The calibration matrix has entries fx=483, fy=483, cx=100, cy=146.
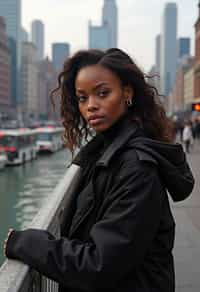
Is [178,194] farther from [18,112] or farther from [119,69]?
[18,112]

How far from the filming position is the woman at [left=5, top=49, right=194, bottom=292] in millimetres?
1523

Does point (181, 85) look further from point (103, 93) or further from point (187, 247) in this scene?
point (103, 93)

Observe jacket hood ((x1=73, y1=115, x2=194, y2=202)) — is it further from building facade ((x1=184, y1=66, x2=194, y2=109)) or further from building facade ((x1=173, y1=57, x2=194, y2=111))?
building facade ((x1=173, y1=57, x2=194, y2=111))

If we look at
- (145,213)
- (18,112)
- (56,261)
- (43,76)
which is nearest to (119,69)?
(145,213)

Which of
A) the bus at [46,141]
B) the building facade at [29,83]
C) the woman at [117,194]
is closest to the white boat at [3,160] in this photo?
the bus at [46,141]

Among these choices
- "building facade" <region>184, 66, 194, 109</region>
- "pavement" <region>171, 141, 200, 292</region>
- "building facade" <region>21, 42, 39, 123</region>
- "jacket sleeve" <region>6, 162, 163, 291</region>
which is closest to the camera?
"jacket sleeve" <region>6, 162, 163, 291</region>

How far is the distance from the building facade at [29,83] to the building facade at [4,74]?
59.7 ft

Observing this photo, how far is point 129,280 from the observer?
1.60 metres

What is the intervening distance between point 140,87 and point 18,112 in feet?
496

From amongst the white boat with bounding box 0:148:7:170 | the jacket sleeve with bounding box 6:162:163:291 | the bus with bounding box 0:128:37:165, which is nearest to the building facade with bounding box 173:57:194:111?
the bus with bounding box 0:128:37:165

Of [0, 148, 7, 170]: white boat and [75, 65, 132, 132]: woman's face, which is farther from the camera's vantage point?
[0, 148, 7, 170]: white boat

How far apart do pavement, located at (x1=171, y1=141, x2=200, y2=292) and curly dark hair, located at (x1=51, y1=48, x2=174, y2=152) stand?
9.08ft

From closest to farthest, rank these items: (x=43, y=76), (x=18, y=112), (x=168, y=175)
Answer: (x=168, y=175)
(x=18, y=112)
(x=43, y=76)

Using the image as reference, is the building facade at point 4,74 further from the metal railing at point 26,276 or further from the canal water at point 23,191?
the metal railing at point 26,276
